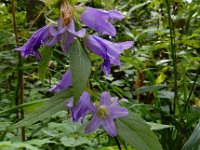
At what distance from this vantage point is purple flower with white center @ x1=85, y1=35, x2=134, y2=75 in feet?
1.86

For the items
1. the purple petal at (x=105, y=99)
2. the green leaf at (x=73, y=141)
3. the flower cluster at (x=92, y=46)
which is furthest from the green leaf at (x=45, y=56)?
the green leaf at (x=73, y=141)

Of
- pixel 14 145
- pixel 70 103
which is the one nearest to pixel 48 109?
pixel 70 103

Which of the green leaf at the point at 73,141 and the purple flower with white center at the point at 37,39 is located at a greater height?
the purple flower with white center at the point at 37,39

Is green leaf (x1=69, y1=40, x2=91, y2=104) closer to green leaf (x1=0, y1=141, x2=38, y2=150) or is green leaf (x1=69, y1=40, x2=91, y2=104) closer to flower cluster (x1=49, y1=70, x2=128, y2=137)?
flower cluster (x1=49, y1=70, x2=128, y2=137)

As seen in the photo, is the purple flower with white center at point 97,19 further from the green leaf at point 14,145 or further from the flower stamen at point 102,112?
the green leaf at point 14,145

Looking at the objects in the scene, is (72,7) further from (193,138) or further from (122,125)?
(193,138)

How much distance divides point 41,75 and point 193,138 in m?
0.48

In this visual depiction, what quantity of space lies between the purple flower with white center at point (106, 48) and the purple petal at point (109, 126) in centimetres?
9

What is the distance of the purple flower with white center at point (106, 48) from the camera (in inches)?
22.3

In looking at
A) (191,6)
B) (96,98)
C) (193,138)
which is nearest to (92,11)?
(96,98)

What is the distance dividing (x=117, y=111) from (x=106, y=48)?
12 centimetres

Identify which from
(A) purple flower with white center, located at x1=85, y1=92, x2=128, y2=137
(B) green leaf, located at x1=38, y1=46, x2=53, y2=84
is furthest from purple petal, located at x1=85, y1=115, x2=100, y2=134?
(B) green leaf, located at x1=38, y1=46, x2=53, y2=84

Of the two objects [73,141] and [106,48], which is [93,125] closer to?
[106,48]

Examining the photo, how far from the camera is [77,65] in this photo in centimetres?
52
